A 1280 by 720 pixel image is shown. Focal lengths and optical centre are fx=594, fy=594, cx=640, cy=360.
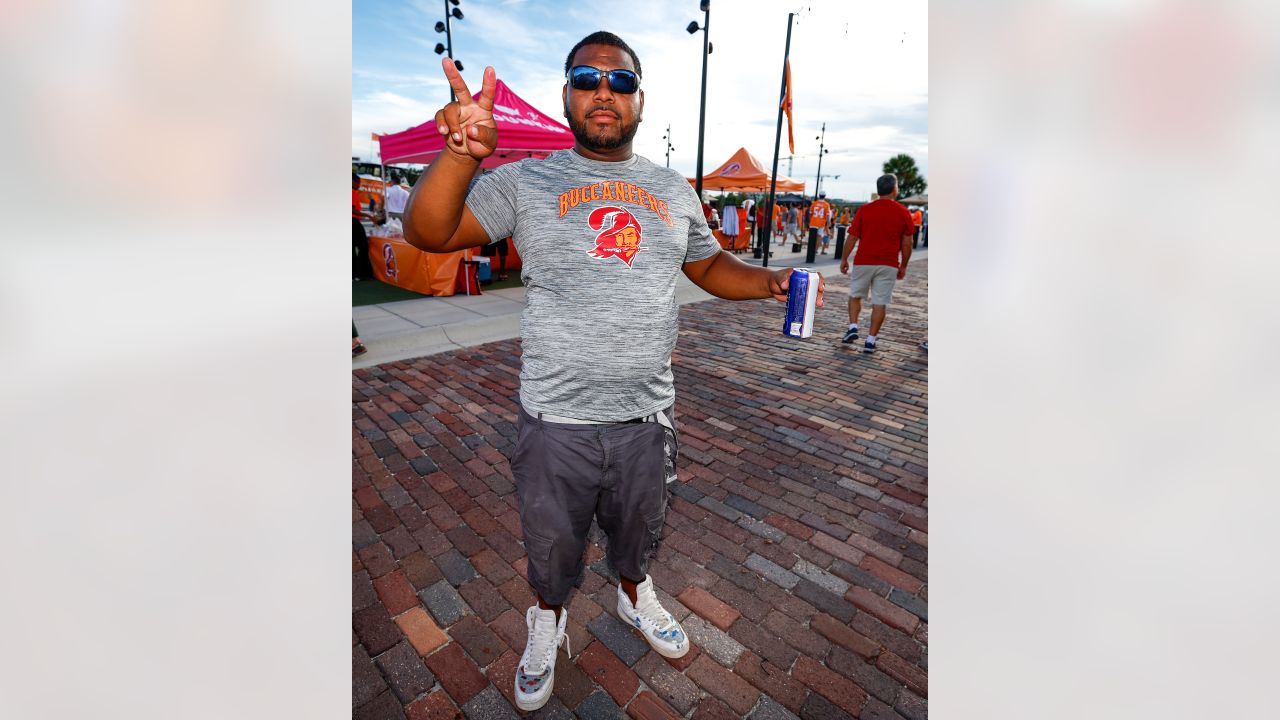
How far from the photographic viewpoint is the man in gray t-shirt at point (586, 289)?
5.77 ft

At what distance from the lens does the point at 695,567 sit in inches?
110

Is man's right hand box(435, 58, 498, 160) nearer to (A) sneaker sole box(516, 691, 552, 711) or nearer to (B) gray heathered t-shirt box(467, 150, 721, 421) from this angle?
(B) gray heathered t-shirt box(467, 150, 721, 421)

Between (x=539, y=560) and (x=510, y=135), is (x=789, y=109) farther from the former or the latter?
(x=539, y=560)

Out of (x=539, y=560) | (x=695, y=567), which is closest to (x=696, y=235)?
(x=539, y=560)

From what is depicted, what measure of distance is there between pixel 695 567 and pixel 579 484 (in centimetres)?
116

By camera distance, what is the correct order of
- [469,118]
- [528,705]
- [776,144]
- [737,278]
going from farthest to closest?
[776,144]
[737,278]
[528,705]
[469,118]

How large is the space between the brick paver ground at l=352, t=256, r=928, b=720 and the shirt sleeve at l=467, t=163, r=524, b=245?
160cm

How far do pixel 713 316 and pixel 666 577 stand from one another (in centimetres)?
592

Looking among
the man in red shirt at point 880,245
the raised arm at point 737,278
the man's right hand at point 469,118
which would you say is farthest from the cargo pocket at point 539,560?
the man in red shirt at point 880,245

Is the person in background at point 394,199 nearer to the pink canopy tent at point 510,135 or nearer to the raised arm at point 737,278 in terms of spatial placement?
the pink canopy tent at point 510,135

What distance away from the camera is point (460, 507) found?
3195 millimetres
